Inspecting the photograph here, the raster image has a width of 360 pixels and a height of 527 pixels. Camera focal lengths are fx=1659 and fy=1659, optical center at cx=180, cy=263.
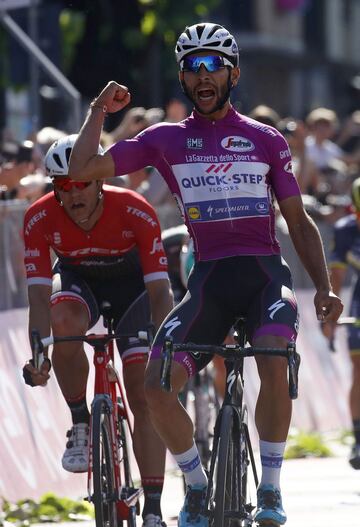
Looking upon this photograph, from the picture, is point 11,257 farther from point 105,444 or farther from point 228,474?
point 228,474

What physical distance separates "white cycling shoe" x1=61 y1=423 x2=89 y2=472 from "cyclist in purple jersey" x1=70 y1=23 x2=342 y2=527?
91cm

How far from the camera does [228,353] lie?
7441 mm

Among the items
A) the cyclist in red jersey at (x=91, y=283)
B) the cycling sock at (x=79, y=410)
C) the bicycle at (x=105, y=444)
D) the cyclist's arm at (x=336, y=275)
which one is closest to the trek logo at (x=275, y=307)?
the bicycle at (x=105, y=444)

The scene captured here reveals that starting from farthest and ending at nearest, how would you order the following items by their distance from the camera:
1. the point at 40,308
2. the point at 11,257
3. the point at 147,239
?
the point at 11,257, the point at 147,239, the point at 40,308

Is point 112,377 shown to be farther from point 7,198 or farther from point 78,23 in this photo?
point 78,23

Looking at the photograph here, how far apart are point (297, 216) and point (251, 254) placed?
278mm

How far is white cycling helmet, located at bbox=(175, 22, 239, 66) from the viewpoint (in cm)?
767

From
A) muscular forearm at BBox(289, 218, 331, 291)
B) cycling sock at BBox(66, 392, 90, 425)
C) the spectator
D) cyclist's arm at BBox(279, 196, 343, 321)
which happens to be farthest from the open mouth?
the spectator

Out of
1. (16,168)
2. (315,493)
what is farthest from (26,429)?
(16,168)

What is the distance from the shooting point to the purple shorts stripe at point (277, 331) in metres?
7.44

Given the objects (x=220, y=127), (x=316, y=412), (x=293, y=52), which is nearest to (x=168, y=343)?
(x=220, y=127)

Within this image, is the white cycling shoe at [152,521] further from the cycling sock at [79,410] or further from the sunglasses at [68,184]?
the sunglasses at [68,184]

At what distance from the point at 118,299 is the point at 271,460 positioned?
1.63 meters

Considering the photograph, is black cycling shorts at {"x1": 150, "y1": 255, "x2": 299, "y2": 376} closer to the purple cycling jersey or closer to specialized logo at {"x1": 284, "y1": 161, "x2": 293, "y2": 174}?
the purple cycling jersey
